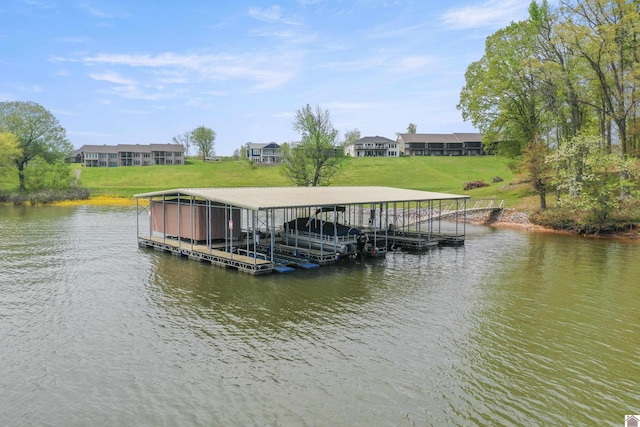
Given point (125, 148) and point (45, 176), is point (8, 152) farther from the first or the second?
point (125, 148)

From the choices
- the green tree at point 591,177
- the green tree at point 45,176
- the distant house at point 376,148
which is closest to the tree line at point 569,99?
the green tree at point 591,177

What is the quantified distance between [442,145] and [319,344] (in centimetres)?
11551

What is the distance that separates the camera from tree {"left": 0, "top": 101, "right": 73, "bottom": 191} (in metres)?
78.2

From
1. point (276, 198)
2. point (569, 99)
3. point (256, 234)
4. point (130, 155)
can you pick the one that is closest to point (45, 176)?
point (130, 155)

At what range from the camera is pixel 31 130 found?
3135 inches

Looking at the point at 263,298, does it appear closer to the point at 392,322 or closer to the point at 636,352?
the point at 392,322

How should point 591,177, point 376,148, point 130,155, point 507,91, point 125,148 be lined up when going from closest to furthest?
point 591,177 < point 507,91 < point 130,155 < point 125,148 < point 376,148

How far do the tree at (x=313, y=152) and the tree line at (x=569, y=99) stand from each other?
61.0 feet

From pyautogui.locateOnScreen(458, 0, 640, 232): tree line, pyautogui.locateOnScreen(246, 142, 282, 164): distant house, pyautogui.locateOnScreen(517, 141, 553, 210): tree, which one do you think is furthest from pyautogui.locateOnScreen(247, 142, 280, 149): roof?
pyautogui.locateOnScreen(517, 141, 553, 210): tree

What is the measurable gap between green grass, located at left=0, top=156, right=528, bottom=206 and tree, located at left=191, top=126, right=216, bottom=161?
124 feet

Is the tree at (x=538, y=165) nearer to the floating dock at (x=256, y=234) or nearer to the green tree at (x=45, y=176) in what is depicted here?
the floating dock at (x=256, y=234)

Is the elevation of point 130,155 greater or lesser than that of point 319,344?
greater

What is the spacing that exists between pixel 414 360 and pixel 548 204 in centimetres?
4253

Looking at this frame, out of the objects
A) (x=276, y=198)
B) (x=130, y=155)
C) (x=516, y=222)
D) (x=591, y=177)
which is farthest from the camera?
(x=130, y=155)
